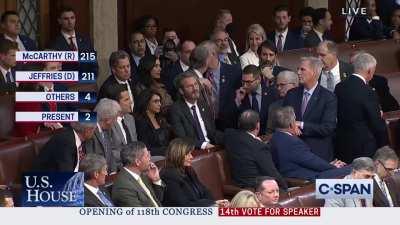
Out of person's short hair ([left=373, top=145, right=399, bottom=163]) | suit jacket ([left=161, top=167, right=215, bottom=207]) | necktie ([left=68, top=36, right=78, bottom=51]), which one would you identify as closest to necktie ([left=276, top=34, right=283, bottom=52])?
necktie ([left=68, top=36, right=78, bottom=51])

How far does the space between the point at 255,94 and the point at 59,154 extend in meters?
2.19

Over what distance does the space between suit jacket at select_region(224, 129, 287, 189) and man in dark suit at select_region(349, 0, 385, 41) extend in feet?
15.2

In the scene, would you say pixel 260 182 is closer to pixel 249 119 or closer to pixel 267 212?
pixel 249 119

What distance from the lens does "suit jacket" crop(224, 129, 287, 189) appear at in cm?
1069

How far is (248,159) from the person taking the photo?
10750 mm

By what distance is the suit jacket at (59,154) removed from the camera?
10188mm

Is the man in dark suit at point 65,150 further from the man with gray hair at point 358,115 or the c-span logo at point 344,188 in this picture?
the man with gray hair at point 358,115

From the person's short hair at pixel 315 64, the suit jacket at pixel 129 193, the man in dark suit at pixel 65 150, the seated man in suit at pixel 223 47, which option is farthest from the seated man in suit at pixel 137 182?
the seated man in suit at pixel 223 47

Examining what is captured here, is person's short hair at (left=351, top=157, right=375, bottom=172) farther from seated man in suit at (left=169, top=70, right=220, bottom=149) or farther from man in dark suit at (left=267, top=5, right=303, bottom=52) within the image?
man in dark suit at (left=267, top=5, right=303, bottom=52)

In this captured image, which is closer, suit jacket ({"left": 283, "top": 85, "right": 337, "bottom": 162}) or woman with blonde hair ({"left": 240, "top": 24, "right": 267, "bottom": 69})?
suit jacket ({"left": 283, "top": 85, "right": 337, "bottom": 162})

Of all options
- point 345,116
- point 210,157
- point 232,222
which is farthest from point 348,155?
point 232,222

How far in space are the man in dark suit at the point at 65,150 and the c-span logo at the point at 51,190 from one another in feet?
3.36

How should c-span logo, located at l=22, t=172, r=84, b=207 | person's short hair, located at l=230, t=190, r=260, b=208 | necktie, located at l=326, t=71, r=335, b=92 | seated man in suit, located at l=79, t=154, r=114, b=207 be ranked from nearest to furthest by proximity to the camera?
c-span logo, located at l=22, t=172, r=84, b=207 → person's short hair, located at l=230, t=190, r=260, b=208 → seated man in suit, located at l=79, t=154, r=114, b=207 → necktie, located at l=326, t=71, r=335, b=92

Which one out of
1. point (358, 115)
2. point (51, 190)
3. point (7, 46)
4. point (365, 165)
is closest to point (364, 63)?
point (358, 115)
